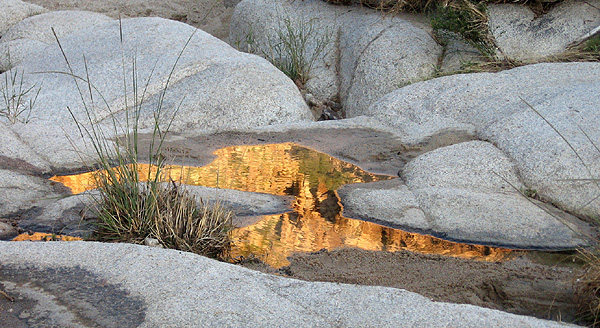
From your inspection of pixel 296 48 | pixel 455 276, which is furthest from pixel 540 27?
pixel 455 276

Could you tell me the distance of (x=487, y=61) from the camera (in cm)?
728

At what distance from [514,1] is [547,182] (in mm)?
3365

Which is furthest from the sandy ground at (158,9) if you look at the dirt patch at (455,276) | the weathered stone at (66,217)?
the dirt patch at (455,276)

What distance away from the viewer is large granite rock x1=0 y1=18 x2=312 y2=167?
656cm

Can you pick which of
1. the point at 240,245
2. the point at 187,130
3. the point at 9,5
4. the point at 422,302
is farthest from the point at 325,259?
the point at 9,5

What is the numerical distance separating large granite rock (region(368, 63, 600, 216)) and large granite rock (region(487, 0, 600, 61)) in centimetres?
72

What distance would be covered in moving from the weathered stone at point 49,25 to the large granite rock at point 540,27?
5353 millimetres

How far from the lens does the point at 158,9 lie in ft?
36.5

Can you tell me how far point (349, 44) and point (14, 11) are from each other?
548 centimetres

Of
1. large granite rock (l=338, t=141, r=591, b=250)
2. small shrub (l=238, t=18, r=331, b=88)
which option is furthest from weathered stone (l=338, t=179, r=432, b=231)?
small shrub (l=238, t=18, r=331, b=88)

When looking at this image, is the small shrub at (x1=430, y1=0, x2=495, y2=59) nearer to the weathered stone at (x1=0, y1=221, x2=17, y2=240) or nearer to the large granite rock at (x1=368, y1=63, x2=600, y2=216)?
the large granite rock at (x1=368, y1=63, x2=600, y2=216)

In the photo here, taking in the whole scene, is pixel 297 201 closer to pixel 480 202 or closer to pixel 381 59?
pixel 480 202

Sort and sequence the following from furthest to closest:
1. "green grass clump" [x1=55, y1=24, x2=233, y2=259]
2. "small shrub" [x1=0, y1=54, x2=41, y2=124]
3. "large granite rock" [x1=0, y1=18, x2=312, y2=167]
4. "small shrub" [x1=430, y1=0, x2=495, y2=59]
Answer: "small shrub" [x1=430, y1=0, x2=495, y2=59]
"large granite rock" [x1=0, y1=18, x2=312, y2=167]
"small shrub" [x1=0, y1=54, x2=41, y2=124]
"green grass clump" [x1=55, y1=24, x2=233, y2=259]

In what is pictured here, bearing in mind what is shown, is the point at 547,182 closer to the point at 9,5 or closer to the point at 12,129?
the point at 12,129
